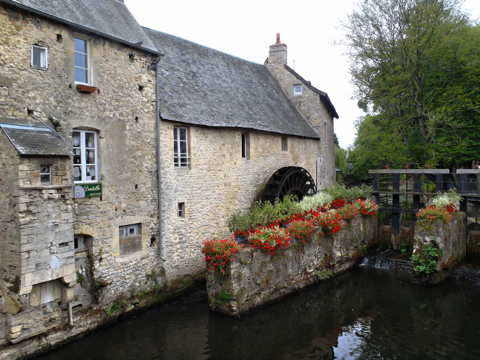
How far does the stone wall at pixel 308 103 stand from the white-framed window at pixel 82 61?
39.6 feet

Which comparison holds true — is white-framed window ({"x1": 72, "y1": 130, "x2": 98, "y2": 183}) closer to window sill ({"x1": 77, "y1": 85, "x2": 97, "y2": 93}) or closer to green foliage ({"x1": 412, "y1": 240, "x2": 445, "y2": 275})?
window sill ({"x1": 77, "y1": 85, "x2": 97, "y2": 93})

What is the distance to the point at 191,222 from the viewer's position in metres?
9.98

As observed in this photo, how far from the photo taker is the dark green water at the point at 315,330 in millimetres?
6848

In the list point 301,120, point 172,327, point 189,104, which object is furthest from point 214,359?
point 301,120

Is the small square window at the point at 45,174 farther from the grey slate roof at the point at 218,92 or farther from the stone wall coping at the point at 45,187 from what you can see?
the grey slate roof at the point at 218,92

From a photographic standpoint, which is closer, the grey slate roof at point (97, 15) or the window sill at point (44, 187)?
the window sill at point (44, 187)

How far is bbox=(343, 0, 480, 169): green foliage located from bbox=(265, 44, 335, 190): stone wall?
6.99ft

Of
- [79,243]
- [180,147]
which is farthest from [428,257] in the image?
[79,243]

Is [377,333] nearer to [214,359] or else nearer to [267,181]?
[214,359]

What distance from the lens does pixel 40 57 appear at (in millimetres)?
6848

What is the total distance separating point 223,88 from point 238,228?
5.76m

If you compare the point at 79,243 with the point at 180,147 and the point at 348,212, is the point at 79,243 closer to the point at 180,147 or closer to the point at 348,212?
the point at 180,147

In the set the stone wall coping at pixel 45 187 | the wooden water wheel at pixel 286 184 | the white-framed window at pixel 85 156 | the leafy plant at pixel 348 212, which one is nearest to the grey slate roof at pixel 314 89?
the wooden water wheel at pixel 286 184

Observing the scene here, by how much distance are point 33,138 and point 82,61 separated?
2335 mm
